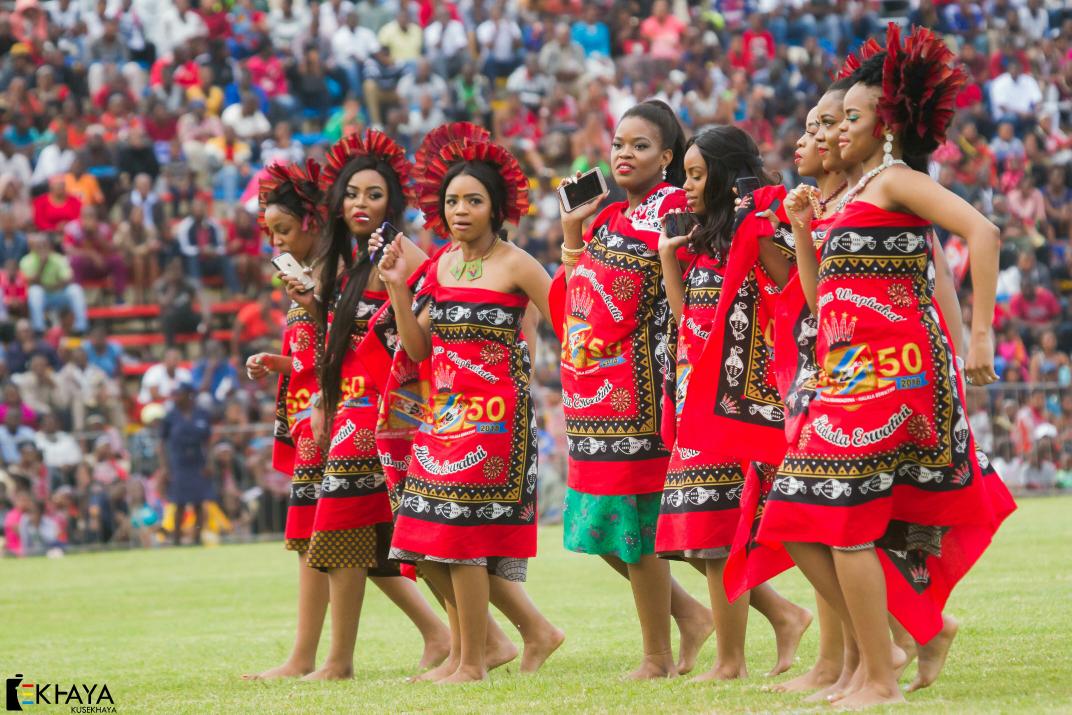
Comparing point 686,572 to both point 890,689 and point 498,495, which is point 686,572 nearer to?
point 498,495


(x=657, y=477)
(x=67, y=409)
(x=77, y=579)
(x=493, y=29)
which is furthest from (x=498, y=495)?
(x=493, y=29)

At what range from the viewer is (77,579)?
14.1 metres

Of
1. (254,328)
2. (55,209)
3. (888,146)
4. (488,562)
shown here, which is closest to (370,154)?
(488,562)

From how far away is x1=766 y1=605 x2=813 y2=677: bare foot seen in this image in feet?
22.4

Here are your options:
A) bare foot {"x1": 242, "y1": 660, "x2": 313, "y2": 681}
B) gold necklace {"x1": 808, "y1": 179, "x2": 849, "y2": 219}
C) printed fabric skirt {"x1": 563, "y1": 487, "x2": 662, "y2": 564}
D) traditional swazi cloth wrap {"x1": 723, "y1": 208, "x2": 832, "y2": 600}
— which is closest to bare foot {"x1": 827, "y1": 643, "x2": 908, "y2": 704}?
traditional swazi cloth wrap {"x1": 723, "y1": 208, "x2": 832, "y2": 600}

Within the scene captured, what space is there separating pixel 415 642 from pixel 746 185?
3514 millimetres

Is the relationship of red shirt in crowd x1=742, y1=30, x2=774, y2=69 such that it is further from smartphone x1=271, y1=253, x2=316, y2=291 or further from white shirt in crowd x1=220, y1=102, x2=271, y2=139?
smartphone x1=271, y1=253, x2=316, y2=291

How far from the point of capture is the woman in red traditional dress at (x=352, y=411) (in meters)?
7.54

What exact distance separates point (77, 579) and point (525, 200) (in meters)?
7.89

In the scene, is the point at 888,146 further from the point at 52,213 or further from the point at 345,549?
the point at 52,213

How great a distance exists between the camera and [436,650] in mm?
7969

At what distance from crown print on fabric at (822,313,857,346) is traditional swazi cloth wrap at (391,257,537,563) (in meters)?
1.88

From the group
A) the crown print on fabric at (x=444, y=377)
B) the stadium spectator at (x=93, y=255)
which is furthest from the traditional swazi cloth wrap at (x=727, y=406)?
the stadium spectator at (x=93, y=255)

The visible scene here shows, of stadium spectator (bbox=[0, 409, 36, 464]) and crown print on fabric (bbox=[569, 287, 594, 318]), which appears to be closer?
crown print on fabric (bbox=[569, 287, 594, 318])
